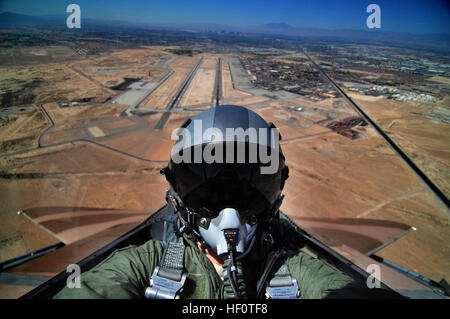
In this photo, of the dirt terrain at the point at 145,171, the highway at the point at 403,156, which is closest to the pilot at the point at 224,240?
the dirt terrain at the point at 145,171

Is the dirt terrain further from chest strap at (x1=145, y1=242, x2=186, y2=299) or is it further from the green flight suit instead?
chest strap at (x1=145, y1=242, x2=186, y2=299)

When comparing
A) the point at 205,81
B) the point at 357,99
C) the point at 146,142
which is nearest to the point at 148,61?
the point at 205,81

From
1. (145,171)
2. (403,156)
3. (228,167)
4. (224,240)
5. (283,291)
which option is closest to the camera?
(283,291)

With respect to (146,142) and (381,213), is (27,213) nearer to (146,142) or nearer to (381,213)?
(146,142)

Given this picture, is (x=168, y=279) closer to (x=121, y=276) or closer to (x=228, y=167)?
(x=121, y=276)

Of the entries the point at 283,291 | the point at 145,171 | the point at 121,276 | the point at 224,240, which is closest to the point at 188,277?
the point at 224,240

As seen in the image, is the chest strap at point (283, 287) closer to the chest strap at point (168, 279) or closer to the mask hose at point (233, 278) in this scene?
the mask hose at point (233, 278)
